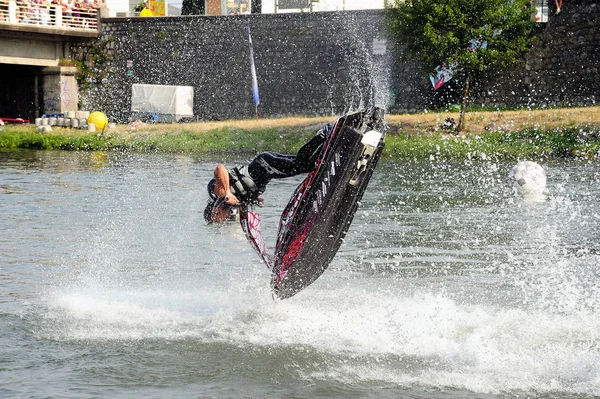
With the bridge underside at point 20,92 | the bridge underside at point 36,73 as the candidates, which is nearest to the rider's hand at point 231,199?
the bridge underside at point 36,73

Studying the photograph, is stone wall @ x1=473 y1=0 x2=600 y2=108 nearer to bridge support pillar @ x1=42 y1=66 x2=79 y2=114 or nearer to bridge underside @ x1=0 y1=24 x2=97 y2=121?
bridge support pillar @ x1=42 y1=66 x2=79 y2=114

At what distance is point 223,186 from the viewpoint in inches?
333

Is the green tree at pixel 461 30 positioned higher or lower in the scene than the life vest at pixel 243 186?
higher

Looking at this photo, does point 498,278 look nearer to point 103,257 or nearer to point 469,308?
point 469,308

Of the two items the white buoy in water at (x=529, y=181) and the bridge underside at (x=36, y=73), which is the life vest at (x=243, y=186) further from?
the bridge underside at (x=36, y=73)

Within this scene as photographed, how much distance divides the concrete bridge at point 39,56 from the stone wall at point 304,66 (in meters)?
0.84

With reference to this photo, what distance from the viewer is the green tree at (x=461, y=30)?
28.4m

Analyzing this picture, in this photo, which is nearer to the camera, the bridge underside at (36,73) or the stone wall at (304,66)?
the stone wall at (304,66)

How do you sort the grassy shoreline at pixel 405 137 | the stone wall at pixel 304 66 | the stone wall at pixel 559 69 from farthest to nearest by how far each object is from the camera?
the stone wall at pixel 304 66 < the stone wall at pixel 559 69 < the grassy shoreline at pixel 405 137

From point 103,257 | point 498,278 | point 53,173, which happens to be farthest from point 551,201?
point 53,173

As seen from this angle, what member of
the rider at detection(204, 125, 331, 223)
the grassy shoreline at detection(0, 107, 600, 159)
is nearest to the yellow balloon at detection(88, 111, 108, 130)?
the grassy shoreline at detection(0, 107, 600, 159)

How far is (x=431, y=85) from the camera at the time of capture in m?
35.0

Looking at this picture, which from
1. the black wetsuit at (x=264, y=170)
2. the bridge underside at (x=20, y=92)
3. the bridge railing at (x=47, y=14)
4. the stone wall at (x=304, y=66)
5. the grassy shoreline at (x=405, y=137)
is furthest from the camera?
the bridge underside at (x=20, y=92)

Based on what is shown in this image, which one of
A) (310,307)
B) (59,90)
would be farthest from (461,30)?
(310,307)
